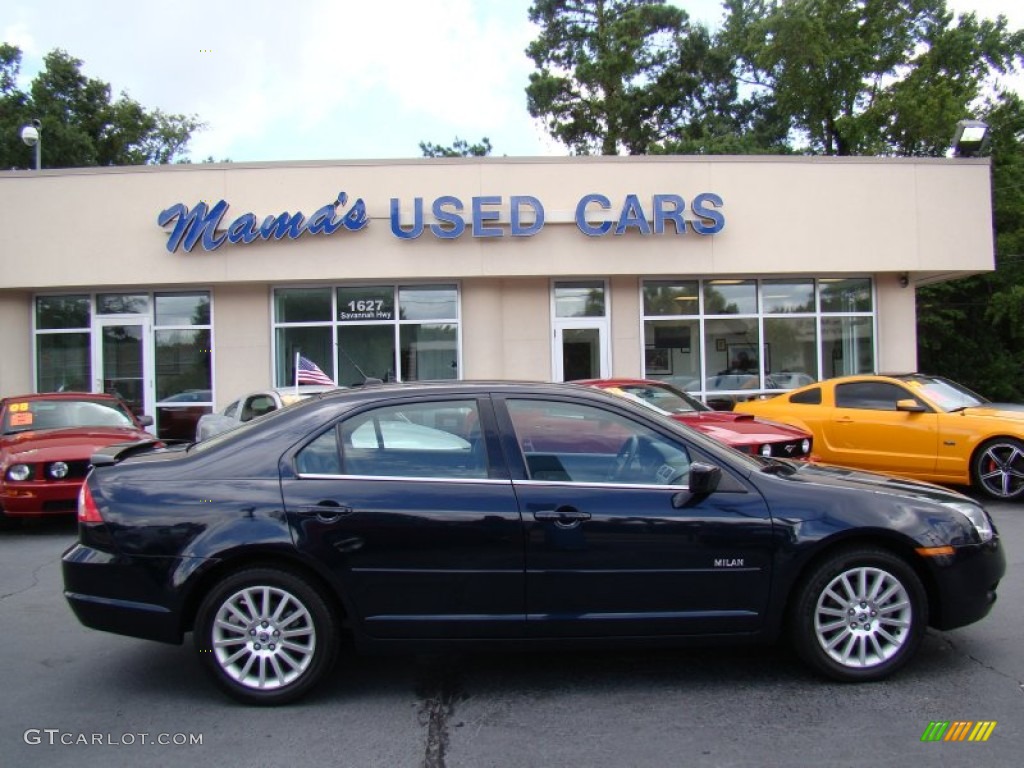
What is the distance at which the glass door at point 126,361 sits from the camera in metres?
14.9

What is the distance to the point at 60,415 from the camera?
9.38 metres

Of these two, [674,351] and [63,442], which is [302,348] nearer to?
[63,442]

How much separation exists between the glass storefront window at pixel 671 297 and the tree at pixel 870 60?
1451 centimetres

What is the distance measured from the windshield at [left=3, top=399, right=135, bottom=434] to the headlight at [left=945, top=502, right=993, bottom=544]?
28.9ft

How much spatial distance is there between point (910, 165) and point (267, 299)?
1243 cm

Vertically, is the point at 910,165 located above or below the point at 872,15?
below

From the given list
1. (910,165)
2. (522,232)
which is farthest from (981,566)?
(910,165)

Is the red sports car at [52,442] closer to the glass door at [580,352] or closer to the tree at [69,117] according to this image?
the glass door at [580,352]

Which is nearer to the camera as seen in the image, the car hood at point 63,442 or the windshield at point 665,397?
the car hood at point 63,442

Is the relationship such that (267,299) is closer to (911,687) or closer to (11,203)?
(11,203)

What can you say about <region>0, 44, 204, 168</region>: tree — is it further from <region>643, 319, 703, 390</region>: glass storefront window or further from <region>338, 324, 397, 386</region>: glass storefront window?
<region>643, 319, 703, 390</region>: glass storefront window

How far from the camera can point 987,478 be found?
8.64 m

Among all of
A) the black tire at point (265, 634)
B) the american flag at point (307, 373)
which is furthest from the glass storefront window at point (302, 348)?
the black tire at point (265, 634)

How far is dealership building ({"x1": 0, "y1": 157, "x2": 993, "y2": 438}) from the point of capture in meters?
14.2
